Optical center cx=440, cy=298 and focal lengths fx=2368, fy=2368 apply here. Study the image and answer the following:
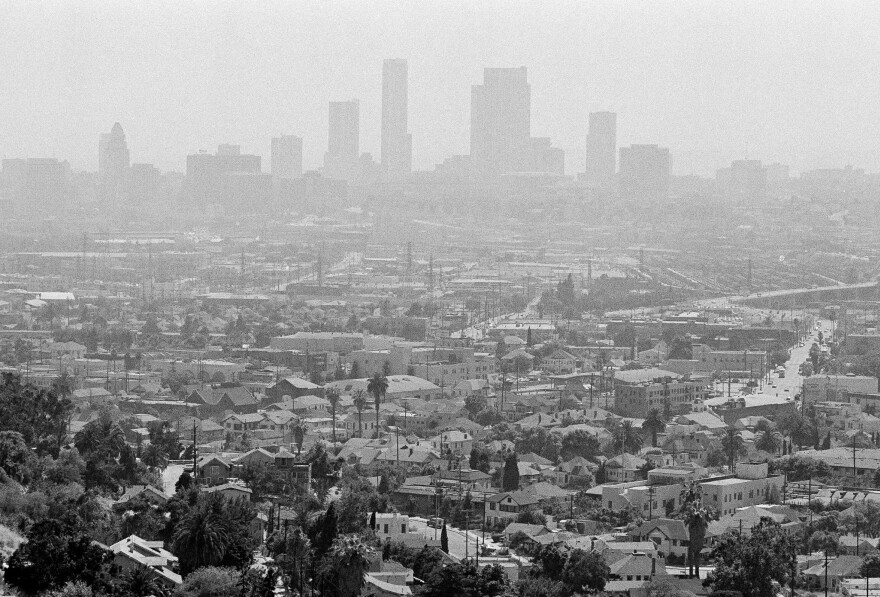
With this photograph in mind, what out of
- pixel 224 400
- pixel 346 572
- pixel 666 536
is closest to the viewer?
pixel 346 572

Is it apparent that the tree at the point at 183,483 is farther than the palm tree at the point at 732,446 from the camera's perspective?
No

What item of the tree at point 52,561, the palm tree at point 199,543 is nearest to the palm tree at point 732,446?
the palm tree at point 199,543

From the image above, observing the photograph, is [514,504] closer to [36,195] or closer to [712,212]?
[712,212]

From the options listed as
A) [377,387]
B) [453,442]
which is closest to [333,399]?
[377,387]

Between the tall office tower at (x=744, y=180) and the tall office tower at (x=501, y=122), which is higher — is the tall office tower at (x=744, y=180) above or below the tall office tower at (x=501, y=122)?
below

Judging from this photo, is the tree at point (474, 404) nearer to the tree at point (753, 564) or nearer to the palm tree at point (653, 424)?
the palm tree at point (653, 424)

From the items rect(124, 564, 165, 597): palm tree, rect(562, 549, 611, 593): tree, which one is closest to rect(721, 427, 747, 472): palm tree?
rect(562, 549, 611, 593): tree

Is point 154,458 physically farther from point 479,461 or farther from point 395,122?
point 395,122
